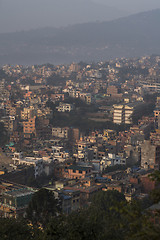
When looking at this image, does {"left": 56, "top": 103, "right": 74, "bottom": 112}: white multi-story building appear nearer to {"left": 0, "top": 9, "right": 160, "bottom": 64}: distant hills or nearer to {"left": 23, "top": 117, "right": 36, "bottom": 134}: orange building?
{"left": 23, "top": 117, "right": 36, "bottom": 134}: orange building

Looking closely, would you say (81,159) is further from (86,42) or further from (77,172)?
(86,42)

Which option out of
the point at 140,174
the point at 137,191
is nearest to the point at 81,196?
the point at 137,191

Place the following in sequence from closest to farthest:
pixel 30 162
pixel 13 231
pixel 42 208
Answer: pixel 13 231 → pixel 42 208 → pixel 30 162

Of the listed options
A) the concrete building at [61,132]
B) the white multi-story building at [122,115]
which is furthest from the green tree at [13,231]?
the white multi-story building at [122,115]

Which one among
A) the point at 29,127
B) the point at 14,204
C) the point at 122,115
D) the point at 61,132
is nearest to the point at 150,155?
the point at 14,204

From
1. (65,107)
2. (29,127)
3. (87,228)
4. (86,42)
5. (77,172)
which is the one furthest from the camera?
(86,42)

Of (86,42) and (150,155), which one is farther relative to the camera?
(86,42)

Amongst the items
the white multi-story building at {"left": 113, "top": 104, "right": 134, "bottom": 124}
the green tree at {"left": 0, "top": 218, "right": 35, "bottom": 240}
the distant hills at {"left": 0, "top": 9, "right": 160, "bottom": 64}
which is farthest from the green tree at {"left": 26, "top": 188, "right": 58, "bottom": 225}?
the distant hills at {"left": 0, "top": 9, "right": 160, "bottom": 64}

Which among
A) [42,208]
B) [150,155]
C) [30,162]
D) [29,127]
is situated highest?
[29,127]
